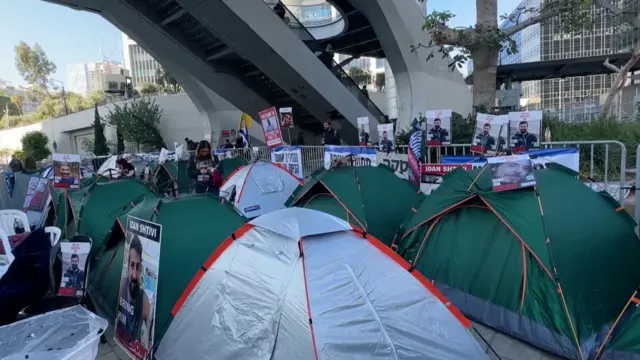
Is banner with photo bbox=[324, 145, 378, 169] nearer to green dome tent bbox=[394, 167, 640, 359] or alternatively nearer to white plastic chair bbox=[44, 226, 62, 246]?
green dome tent bbox=[394, 167, 640, 359]

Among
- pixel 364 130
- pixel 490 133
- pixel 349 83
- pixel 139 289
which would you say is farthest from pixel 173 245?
pixel 349 83

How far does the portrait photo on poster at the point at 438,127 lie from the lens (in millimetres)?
8086

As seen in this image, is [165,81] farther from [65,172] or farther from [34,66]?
[65,172]

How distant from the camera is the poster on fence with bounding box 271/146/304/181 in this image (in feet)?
32.2

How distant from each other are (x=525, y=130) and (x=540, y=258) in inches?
134

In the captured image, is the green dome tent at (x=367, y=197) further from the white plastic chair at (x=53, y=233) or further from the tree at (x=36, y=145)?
the tree at (x=36, y=145)

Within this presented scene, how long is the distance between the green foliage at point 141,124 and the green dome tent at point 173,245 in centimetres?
2410

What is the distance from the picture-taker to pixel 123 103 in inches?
1217

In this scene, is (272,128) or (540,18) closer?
(540,18)

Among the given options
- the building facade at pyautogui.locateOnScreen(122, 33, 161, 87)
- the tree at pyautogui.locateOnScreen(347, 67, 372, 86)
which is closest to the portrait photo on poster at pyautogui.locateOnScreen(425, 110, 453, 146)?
the tree at pyautogui.locateOnScreen(347, 67, 372, 86)

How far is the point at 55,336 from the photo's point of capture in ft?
10.2

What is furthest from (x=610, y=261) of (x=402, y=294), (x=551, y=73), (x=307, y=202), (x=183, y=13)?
(x=551, y=73)

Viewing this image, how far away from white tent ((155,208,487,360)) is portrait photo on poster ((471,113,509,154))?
14.4 ft

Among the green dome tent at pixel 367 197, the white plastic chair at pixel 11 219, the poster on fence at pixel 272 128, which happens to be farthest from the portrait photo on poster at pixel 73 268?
the poster on fence at pixel 272 128
